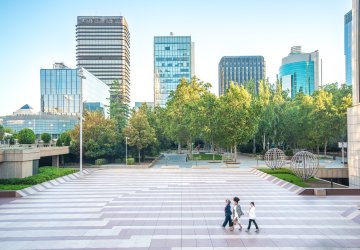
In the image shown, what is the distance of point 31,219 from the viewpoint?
16719 mm

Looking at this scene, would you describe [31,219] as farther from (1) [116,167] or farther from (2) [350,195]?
(1) [116,167]

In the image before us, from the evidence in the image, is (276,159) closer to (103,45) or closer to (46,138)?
(46,138)

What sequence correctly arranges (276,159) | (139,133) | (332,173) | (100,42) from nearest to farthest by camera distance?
(332,173), (276,159), (139,133), (100,42)

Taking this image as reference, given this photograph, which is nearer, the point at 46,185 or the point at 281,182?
the point at 46,185

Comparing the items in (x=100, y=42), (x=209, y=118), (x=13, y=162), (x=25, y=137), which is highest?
(x=100, y=42)

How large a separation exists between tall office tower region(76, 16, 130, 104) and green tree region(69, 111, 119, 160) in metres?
108

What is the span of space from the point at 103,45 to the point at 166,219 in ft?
496

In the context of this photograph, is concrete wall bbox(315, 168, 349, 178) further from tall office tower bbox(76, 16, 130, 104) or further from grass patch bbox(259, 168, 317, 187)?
tall office tower bbox(76, 16, 130, 104)

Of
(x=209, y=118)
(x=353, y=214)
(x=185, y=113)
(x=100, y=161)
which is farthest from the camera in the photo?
(x=185, y=113)

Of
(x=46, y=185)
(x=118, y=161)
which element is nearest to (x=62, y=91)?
(x=118, y=161)

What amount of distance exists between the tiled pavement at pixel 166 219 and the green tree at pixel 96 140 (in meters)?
19.6

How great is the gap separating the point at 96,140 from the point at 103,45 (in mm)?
118222

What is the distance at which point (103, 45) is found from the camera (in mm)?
157375

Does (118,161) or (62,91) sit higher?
(62,91)
